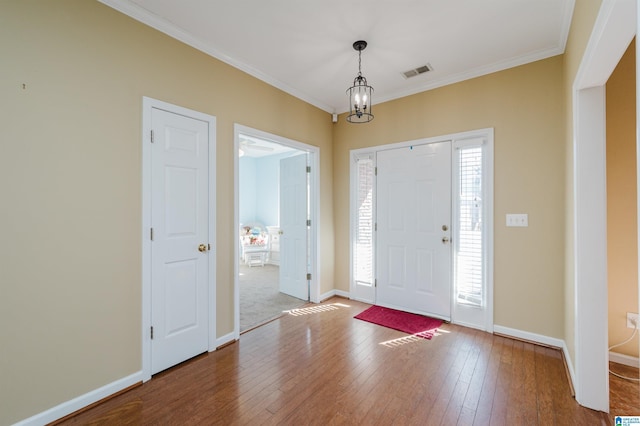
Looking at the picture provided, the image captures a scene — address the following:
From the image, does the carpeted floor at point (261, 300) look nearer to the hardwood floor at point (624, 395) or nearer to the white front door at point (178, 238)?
the white front door at point (178, 238)

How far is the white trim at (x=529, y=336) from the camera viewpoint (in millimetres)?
2686

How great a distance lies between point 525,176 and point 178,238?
11.2 feet

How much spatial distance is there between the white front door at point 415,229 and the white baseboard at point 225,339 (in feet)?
6.64

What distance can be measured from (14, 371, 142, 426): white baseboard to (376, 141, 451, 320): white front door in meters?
2.92

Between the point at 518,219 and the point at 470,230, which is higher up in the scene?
the point at 518,219

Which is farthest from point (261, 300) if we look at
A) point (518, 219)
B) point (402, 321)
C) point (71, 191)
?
point (518, 219)

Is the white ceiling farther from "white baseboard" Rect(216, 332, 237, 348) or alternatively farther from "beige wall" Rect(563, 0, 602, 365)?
"white baseboard" Rect(216, 332, 237, 348)

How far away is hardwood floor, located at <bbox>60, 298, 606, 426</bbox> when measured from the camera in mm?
1820

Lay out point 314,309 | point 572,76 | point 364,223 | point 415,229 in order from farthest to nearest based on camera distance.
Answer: point 364,223, point 314,309, point 415,229, point 572,76

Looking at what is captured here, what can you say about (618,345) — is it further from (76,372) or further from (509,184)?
(76,372)

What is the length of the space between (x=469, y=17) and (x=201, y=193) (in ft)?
8.98

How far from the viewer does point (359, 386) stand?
213 centimetres

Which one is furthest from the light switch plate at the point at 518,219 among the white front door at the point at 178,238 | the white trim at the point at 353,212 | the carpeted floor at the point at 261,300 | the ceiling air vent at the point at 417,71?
the white front door at the point at 178,238

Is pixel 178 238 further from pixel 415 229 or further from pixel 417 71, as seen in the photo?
Result: pixel 417 71
